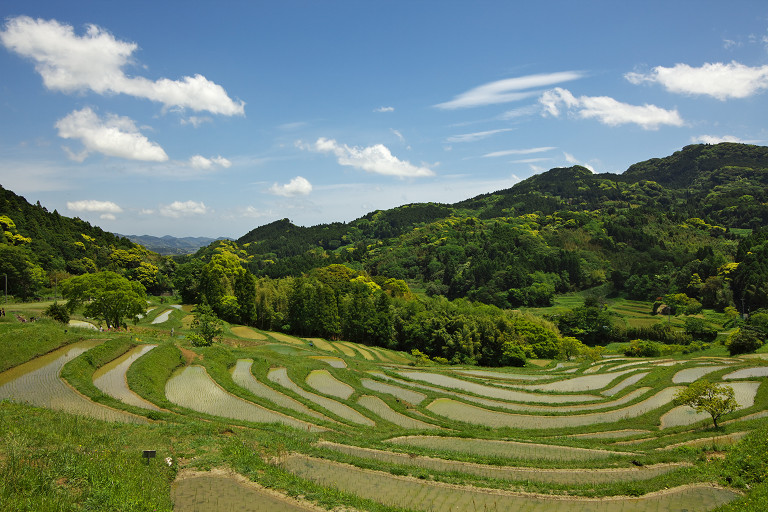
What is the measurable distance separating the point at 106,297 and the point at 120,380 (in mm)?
21014

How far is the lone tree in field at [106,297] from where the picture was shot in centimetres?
3997

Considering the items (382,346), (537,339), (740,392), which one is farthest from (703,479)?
(382,346)

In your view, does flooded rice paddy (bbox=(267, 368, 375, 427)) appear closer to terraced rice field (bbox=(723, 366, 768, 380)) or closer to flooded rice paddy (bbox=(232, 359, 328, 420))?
flooded rice paddy (bbox=(232, 359, 328, 420))

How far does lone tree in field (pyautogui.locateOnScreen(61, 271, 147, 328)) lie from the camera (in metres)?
40.0

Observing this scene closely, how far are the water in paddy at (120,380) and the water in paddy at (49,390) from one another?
1491 mm

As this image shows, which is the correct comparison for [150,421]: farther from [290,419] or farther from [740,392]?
[740,392]

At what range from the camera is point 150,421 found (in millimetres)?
17391

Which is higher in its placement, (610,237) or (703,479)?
(610,237)

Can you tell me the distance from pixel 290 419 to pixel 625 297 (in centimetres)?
11974

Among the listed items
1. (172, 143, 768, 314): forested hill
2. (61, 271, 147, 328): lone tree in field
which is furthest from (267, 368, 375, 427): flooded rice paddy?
(172, 143, 768, 314): forested hill

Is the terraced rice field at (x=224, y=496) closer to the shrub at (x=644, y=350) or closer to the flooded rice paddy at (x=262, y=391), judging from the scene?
the flooded rice paddy at (x=262, y=391)

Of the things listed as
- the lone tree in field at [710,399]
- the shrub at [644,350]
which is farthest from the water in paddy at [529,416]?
the shrub at [644,350]

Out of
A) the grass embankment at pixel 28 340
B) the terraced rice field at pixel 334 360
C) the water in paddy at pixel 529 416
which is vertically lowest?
the water in paddy at pixel 529 416

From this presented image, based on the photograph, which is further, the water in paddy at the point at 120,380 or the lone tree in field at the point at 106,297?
the lone tree in field at the point at 106,297
